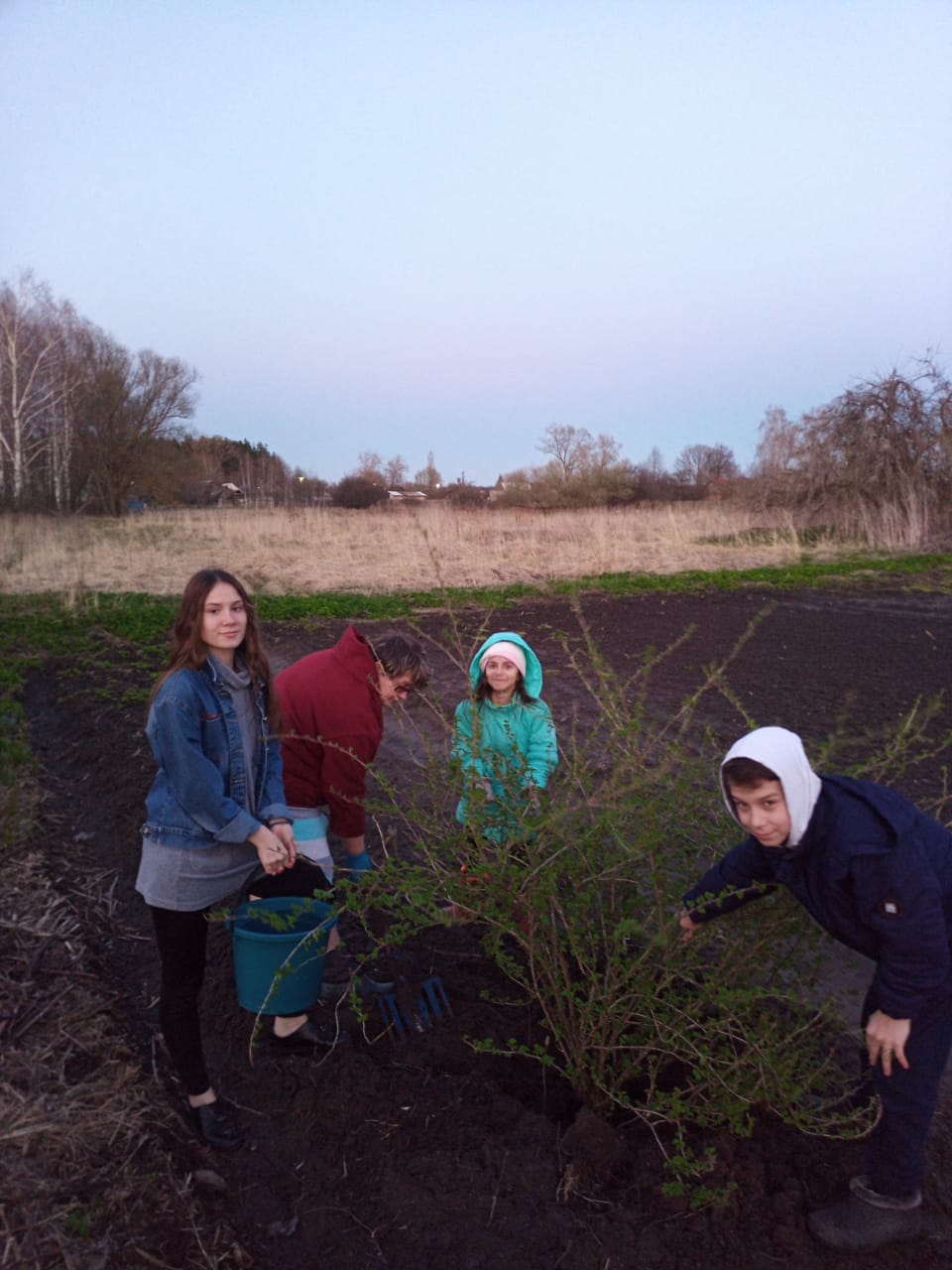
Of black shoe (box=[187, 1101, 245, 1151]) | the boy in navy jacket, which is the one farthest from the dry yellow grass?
the boy in navy jacket

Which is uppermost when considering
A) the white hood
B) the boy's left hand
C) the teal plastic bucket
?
the white hood

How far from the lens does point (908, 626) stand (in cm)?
1105

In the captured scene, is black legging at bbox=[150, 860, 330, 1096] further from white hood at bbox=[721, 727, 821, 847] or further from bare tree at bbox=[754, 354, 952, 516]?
bare tree at bbox=[754, 354, 952, 516]

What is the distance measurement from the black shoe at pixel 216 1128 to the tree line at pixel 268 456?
18400 mm

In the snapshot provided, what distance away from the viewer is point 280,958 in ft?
9.12

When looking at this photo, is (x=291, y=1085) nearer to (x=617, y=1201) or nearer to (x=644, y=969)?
(x=617, y=1201)

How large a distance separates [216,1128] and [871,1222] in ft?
5.93

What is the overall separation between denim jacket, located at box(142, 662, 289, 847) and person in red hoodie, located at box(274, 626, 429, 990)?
454 millimetres

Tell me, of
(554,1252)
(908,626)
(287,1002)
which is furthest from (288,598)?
(554,1252)

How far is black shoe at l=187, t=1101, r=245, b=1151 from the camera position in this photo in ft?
8.69

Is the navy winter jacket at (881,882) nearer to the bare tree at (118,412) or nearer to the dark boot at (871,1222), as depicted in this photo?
the dark boot at (871,1222)

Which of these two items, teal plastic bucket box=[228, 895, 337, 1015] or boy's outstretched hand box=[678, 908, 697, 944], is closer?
boy's outstretched hand box=[678, 908, 697, 944]

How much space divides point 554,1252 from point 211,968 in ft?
6.14

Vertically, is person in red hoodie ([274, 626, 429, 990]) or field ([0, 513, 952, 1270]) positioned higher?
person in red hoodie ([274, 626, 429, 990])
